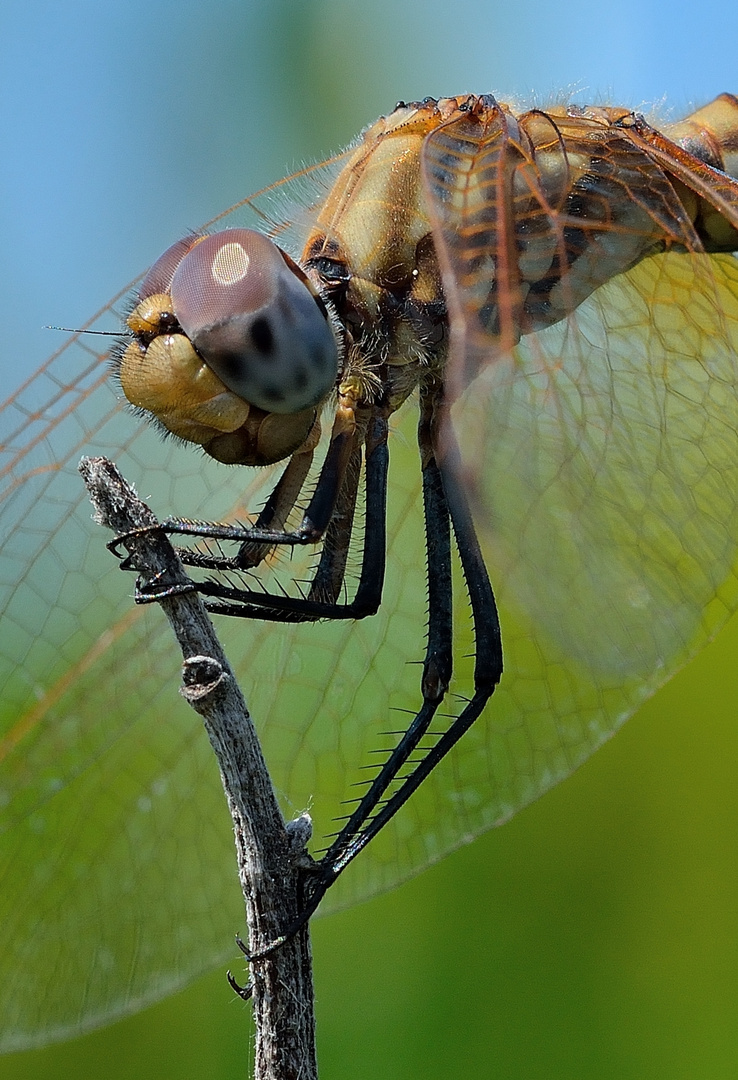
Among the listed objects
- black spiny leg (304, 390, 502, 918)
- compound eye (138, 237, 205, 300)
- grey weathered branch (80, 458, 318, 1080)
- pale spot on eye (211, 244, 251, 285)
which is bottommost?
grey weathered branch (80, 458, 318, 1080)

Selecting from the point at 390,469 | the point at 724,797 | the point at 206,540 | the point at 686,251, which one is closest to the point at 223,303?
the point at 206,540

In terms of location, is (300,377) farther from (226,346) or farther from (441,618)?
(441,618)

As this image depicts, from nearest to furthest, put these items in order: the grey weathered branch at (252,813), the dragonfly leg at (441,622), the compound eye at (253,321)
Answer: the grey weathered branch at (252,813), the compound eye at (253,321), the dragonfly leg at (441,622)

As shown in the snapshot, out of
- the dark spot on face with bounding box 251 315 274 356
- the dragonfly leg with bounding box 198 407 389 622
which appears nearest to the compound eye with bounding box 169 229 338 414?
the dark spot on face with bounding box 251 315 274 356

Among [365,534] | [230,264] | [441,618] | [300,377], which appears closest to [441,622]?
[441,618]

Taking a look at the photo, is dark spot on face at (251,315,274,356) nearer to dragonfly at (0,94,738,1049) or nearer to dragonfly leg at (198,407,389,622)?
dragonfly at (0,94,738,1049)

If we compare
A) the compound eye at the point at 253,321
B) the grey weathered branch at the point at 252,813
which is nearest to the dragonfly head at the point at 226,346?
the compound eye at the point at 253,321

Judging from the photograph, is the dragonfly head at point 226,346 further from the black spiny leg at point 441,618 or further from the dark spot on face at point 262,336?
the black spiny leg at point 441,618

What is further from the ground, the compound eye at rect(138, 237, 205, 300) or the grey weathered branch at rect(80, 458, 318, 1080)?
the compound eye at rect(138, 237, 205, 300)
